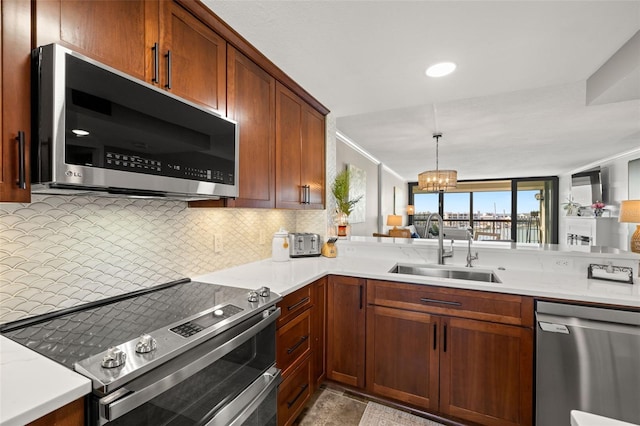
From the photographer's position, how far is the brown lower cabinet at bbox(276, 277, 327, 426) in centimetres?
154

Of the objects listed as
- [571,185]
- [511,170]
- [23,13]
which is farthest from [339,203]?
[571,185]

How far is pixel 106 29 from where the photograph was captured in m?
1.02

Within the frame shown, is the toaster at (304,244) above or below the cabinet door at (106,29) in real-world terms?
below

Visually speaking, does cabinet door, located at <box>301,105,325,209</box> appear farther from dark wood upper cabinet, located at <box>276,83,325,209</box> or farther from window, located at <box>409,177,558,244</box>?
window, located at <box>409,177,558,244</box>

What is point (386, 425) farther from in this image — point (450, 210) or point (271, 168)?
point (450, 210)

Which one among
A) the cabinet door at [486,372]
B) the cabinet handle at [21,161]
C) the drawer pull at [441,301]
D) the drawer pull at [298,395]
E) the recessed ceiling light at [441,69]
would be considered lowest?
the drawer pull at [298,395]

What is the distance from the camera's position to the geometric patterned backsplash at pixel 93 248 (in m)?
1.01

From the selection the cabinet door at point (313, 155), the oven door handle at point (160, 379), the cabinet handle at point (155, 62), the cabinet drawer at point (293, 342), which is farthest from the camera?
the cabinet door at point (313, 155)

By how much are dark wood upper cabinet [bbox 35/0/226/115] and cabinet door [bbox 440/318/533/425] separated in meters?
1.92

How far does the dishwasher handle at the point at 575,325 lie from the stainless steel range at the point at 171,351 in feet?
4.65

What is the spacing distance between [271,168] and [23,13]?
126cm

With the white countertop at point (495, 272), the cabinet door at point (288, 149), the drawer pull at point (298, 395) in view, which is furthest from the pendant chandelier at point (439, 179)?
the drawer pull at point (298, 395)

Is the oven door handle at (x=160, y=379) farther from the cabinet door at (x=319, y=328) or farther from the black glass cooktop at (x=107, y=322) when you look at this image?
the cabinet door at (x=319, y=328)

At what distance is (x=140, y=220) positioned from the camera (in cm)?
141
